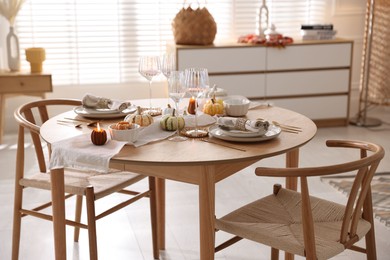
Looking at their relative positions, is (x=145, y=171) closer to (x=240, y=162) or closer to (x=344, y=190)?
(x=240, y=162)

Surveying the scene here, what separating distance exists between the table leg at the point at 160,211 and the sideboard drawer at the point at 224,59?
2072 millimetres

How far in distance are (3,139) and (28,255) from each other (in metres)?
2.15

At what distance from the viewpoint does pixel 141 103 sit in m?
2.84

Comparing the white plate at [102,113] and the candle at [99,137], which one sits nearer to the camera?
the candle at [99,137]

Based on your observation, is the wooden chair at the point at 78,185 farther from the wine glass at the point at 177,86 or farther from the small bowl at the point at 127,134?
the wine glass at the point at 177,86

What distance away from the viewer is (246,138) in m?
2.16

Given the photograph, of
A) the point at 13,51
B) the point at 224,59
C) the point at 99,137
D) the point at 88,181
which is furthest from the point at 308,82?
the point at 99,137

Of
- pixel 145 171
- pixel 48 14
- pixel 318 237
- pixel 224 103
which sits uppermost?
pixel 48 14

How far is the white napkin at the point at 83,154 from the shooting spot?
202 centimetres

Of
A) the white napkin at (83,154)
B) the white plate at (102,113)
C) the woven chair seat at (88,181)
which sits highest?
the white plate at (102,113)

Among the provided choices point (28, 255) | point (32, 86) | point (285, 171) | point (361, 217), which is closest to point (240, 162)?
point (285, 171)

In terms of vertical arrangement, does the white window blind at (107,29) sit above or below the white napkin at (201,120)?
above

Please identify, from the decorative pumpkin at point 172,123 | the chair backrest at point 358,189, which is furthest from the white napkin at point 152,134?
the chair backrest at point 358,189

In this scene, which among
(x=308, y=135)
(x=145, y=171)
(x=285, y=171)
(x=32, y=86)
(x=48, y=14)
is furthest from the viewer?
(x=48, y=14)
